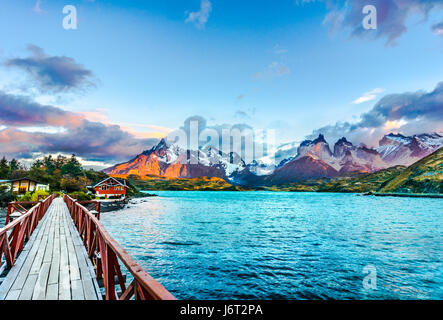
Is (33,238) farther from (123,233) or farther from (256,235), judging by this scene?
(256,235)

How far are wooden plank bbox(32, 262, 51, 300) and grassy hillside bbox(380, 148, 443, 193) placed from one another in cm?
18226

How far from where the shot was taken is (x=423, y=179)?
150500mm

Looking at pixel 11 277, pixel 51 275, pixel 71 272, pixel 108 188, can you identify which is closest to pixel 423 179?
pixel 108 188

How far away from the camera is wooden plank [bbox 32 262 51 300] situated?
558 cm

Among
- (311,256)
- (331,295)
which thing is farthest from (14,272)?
(311,256)

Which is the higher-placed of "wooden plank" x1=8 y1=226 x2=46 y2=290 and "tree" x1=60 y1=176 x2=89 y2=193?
"wooden plank" x1=8 y1=226 x2=46 y2=290

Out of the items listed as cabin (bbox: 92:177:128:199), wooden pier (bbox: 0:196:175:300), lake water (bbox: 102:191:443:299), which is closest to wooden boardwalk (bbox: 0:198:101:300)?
wooden pier (bbox: 0:196:175:300)

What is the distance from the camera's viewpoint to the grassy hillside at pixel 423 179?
14250cm

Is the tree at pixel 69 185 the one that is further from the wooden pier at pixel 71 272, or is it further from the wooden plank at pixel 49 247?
the wooden pier at pixel 71 272

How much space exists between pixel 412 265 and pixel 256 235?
48.3ft

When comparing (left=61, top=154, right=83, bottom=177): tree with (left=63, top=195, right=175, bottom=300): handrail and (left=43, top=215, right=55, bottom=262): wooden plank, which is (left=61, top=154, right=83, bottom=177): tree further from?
(left=63, top=195, right=175, bottom=300): handrail

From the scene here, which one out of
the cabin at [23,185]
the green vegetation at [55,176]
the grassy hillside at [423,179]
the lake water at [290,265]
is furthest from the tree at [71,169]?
the grassy hillside at [423,179]
